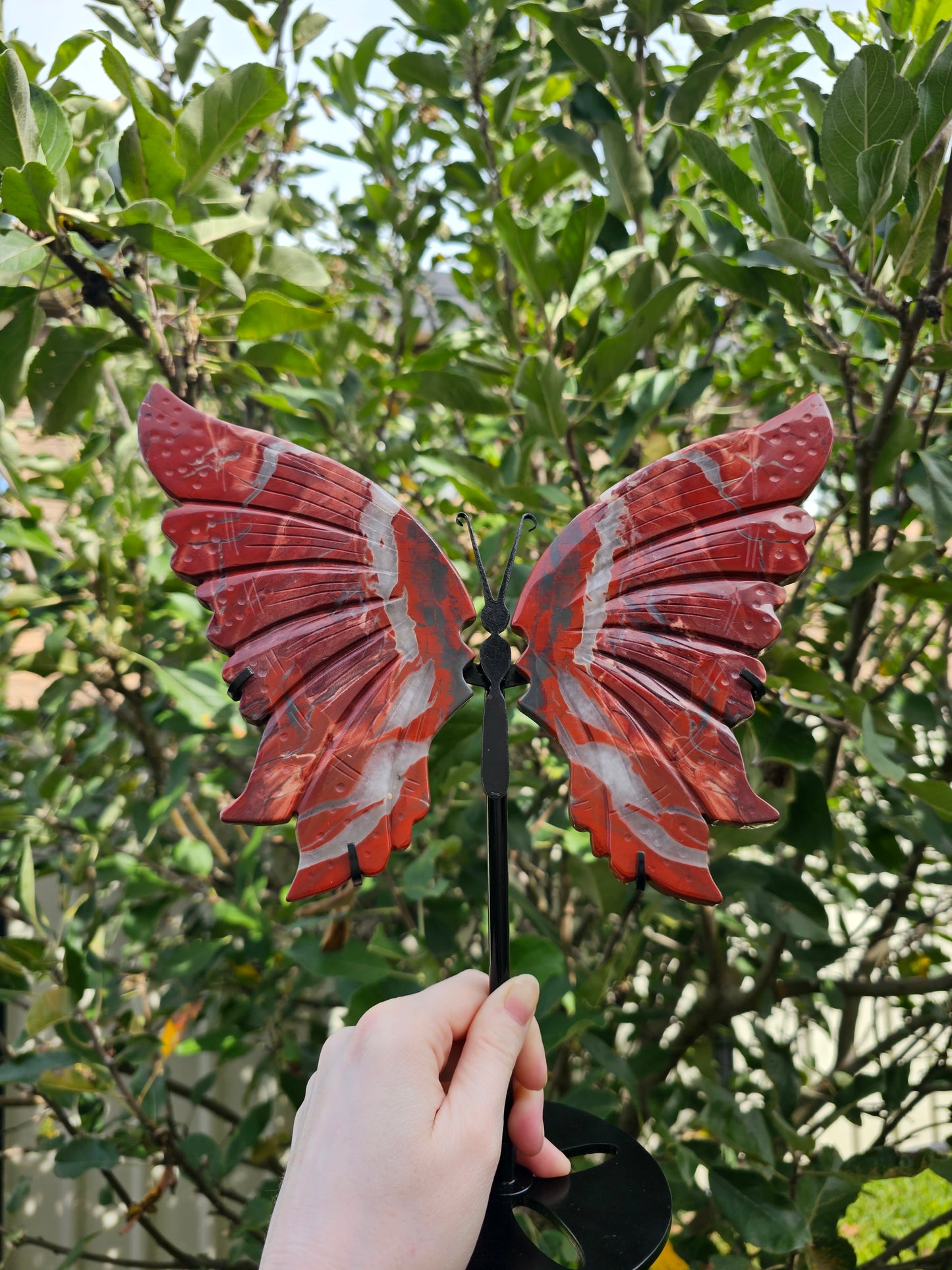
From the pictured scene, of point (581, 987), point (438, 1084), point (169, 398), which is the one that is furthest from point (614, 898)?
point (169, 398)

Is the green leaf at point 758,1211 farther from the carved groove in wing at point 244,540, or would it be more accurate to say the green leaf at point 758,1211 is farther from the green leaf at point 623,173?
the green leaf at point 623,173

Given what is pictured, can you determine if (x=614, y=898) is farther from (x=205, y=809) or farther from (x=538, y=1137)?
(x=205, y=809)

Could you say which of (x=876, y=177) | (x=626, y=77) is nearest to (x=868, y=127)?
(x=876, y=177)

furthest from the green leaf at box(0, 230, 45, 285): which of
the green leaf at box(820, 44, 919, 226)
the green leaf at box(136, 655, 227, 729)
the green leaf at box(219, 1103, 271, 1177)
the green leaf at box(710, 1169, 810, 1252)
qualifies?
the green leaf at box(219, 1103, 271, 1177)

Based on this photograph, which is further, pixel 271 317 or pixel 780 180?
pixel 271 317

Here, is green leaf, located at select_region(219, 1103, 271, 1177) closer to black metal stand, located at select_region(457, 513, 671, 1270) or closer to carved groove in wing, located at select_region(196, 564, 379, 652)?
black metal stand, located at select_region(457, 513, 671, 1270)

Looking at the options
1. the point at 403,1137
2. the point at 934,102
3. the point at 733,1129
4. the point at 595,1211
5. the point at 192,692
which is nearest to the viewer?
the point at 403,1137

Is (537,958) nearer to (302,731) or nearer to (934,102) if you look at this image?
(302,731)
